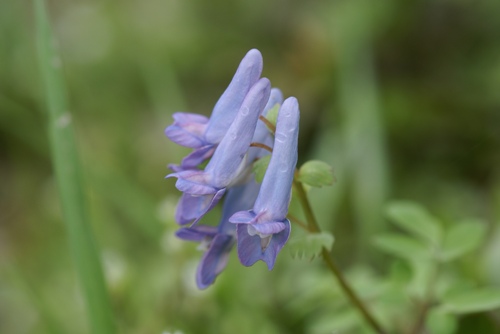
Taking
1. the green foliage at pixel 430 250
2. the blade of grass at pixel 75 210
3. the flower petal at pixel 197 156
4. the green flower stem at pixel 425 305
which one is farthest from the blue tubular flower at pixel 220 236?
the green flower stem at pixel 425 305

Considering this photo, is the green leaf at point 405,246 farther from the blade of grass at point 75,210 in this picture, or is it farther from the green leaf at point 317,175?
the blade of grass at point 75,210

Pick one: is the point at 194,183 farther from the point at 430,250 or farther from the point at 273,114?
the point at 430,250

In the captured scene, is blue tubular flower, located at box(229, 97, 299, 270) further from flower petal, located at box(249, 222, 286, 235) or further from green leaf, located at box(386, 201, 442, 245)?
green leaf, located at box(386, 201, 442, 245)

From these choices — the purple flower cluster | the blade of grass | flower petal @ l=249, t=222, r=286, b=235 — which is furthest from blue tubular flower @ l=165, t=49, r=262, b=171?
the blade of grass

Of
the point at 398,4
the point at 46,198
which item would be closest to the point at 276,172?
the point at 46,198

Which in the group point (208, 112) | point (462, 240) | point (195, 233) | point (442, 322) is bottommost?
point (442, 322)

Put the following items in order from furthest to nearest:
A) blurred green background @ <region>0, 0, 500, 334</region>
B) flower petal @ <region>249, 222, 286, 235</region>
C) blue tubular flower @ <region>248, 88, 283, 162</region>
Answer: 1. blurred green background @ <region>0, 0, 500, 334</region>
2. blue tubular flower @ <region>248, 88, 283, 162</region>
3. flower petal @ <region>249, 222, 286, 235</region>

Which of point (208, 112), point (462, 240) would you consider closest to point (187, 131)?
point (462, 240)
